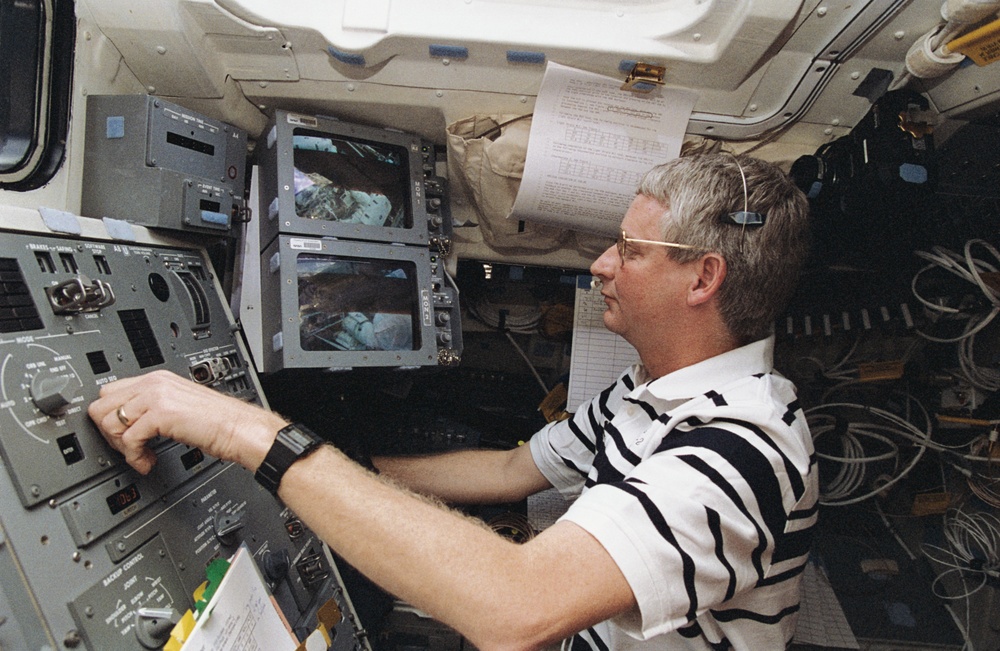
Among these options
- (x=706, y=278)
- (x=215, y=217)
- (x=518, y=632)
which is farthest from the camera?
(x=215, y=217)

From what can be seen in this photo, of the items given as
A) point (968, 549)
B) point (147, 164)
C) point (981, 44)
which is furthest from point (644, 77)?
point (968, 549)

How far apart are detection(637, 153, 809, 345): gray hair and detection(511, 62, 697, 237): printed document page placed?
0.25 m

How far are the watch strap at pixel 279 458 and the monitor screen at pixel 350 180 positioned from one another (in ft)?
2.73

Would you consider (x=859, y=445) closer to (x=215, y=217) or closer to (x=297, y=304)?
(x=297, y=304)

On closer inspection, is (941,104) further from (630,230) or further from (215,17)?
(215,17)

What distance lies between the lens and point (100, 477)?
41.4 inches

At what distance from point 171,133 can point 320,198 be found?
16.7 inches

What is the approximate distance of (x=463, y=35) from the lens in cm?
146

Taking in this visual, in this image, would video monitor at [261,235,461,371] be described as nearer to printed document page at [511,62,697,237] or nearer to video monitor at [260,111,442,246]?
video monitor at [260,111,442,246]

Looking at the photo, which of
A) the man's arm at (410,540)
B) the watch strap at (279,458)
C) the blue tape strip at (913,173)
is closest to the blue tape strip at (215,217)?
the man's arm at (410,540)

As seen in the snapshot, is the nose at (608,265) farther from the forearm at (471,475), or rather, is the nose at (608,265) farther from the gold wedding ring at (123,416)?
the gold wedding ring at (123,416)

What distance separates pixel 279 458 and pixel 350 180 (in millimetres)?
1036

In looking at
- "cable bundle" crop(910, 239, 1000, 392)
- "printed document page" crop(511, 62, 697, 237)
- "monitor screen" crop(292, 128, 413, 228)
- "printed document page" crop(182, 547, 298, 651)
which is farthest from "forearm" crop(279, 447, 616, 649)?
"cable bundle" crop(910, 239, 1000, 392)

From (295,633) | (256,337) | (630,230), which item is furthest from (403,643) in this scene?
(630,230)
